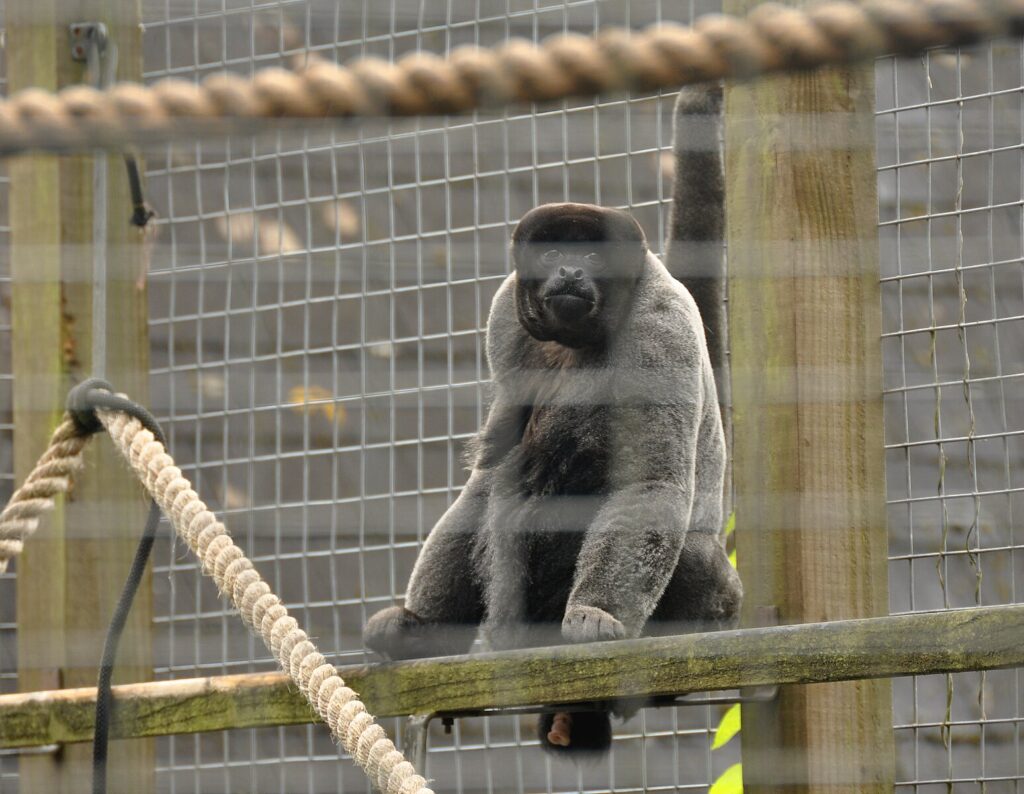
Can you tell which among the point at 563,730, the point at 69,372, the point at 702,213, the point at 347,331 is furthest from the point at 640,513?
the point at 347,331

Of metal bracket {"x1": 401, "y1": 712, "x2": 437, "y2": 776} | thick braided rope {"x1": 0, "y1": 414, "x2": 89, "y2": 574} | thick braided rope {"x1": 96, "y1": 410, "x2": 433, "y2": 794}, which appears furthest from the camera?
metal bracket {"x1": 401, "y1": 712, "x2": 437, "y2": 776}

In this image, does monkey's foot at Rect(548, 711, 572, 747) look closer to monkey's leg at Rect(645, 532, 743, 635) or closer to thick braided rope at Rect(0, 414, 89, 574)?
monkey's leg at Rect(645, 532, 743, 635)

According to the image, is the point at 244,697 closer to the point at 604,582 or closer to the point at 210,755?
the point at 604,582

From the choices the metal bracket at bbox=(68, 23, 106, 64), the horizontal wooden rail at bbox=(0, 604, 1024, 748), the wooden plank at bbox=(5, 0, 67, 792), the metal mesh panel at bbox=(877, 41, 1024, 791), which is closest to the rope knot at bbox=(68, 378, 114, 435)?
the horizontal wooden rail at bbox=(0, 604, 1024, 748)

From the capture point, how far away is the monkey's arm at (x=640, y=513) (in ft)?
7.25

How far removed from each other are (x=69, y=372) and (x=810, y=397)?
1258 millimetres

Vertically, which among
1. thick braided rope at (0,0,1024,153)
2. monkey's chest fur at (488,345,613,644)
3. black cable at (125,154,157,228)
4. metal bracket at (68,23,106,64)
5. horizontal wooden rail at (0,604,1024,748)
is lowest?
horizontal wooden rail at (0,604,1024,748)

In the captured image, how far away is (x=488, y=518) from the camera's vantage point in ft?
7.95

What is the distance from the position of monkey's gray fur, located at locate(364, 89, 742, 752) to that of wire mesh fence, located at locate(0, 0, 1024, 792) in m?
0.22

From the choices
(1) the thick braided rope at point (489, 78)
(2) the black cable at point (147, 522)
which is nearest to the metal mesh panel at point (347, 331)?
(2) the black cable at point (147, 522)

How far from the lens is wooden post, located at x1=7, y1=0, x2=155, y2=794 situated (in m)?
2.40

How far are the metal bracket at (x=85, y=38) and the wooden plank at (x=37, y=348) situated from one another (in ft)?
0.11

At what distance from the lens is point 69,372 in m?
2.44

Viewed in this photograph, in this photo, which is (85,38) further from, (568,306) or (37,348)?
(568,306)
